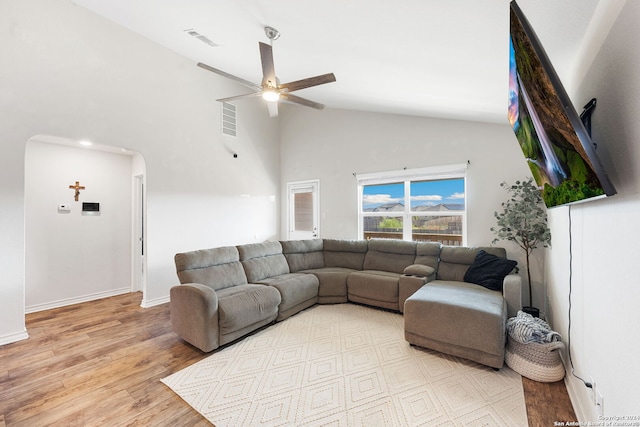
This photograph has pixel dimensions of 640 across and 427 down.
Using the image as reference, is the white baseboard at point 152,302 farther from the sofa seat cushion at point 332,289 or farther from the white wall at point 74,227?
the sofa seat cushion at point 332,289

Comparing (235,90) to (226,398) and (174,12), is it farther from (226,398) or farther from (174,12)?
(226,398)

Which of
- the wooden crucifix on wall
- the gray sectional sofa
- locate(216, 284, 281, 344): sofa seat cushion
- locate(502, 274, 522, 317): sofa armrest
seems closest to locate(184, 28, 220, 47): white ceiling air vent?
the gray sectional sofa

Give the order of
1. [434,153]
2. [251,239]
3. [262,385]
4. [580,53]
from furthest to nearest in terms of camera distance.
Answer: [251,239]
[434,153]
[262,385]
[580,53]

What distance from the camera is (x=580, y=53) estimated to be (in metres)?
1.61

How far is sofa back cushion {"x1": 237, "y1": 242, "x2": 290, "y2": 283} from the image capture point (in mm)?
3539

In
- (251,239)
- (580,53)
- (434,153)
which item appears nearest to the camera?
(580,53)

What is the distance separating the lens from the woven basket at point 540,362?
2080 millimetres

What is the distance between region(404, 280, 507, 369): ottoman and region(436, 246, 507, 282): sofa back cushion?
0.75 metres

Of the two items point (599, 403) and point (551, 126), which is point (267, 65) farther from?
point (599, 403)

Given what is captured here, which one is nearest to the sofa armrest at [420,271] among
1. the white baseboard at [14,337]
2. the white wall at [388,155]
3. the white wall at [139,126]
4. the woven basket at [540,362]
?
the white wall at [388,155]

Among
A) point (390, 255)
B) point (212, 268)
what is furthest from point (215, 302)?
point (390, 255)

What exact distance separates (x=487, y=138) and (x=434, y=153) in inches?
28.3

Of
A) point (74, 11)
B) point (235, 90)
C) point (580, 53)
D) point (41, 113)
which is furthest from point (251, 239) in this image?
point (580, 53)

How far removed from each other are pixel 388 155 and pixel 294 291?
282cm
